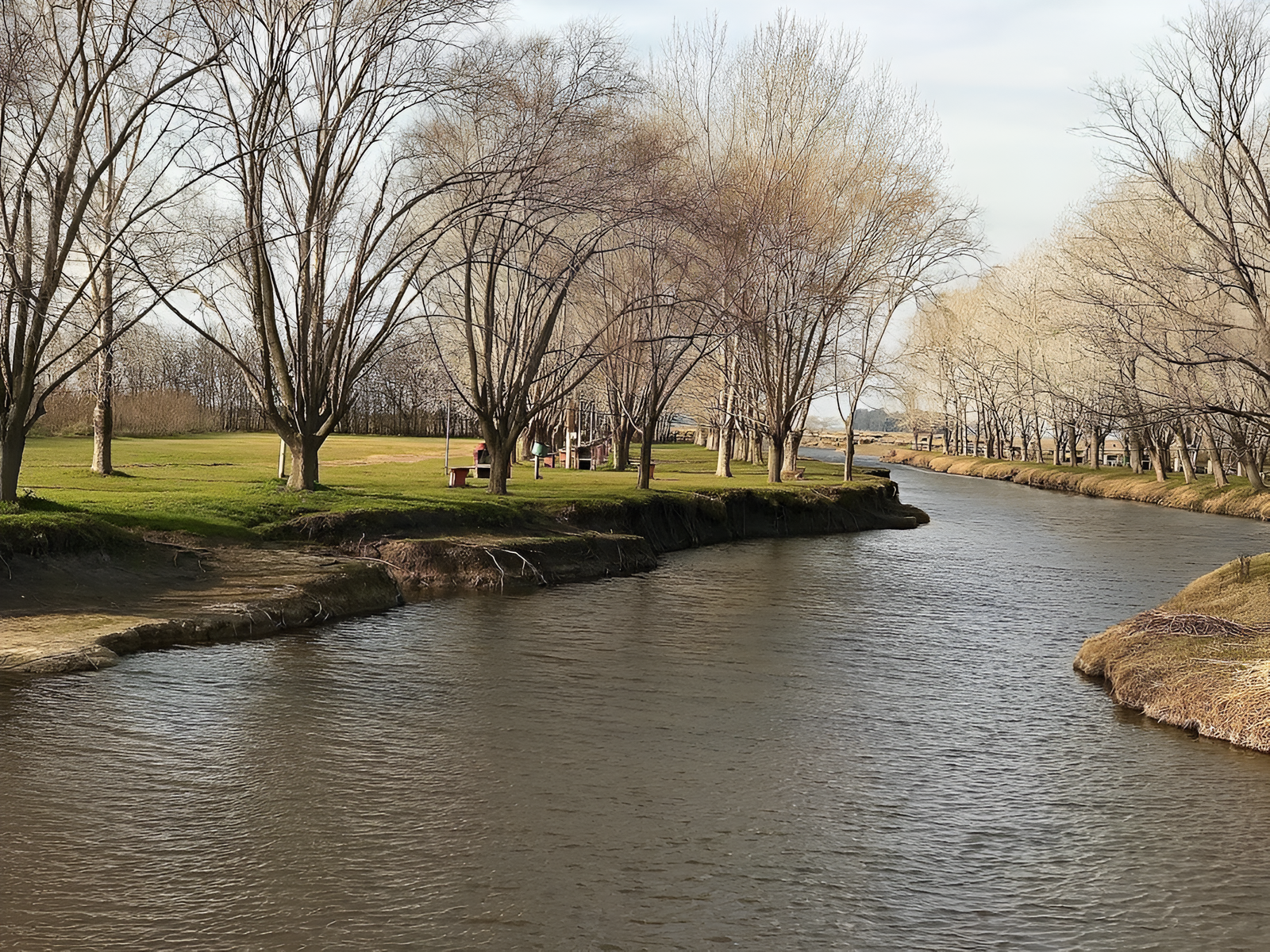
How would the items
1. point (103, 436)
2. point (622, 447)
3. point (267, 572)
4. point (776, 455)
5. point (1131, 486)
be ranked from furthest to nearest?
point (1131, 486)
point (622, 447)
point (776, 455)
point (103, 436)
point (267, 572)

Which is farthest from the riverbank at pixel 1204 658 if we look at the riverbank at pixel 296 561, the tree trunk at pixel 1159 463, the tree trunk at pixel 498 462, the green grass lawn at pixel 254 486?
the tree trunk at pixel 1159 463

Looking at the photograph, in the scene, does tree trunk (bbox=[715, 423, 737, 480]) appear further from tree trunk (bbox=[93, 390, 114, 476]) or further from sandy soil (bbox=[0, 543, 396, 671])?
sandy soil (bbox=[0, 543, 396, 671])

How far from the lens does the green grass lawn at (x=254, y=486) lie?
61.0ft

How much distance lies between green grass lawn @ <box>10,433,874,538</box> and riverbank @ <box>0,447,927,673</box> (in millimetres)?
172

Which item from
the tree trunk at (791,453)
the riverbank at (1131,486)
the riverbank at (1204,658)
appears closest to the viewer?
the riverbank at (1204,658)

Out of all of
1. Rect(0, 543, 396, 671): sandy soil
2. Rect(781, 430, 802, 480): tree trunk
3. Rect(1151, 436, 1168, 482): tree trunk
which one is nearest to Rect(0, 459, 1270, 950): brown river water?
Rect(0, 543, 396, 671): sandy soil

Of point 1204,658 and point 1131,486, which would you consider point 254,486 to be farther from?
point 1131,486

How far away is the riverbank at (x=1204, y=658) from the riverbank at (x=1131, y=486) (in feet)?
85.5

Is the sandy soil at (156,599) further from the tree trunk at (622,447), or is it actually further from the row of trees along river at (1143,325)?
the tree trunk at (622,447)

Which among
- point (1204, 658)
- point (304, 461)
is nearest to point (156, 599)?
point (304, 461)

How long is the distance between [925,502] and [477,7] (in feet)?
93.4

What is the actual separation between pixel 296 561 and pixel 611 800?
9.71m

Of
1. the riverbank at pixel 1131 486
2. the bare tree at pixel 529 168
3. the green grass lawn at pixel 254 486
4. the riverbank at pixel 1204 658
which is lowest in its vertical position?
the riverbank at pixel 1204 658

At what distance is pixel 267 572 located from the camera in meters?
16.3
